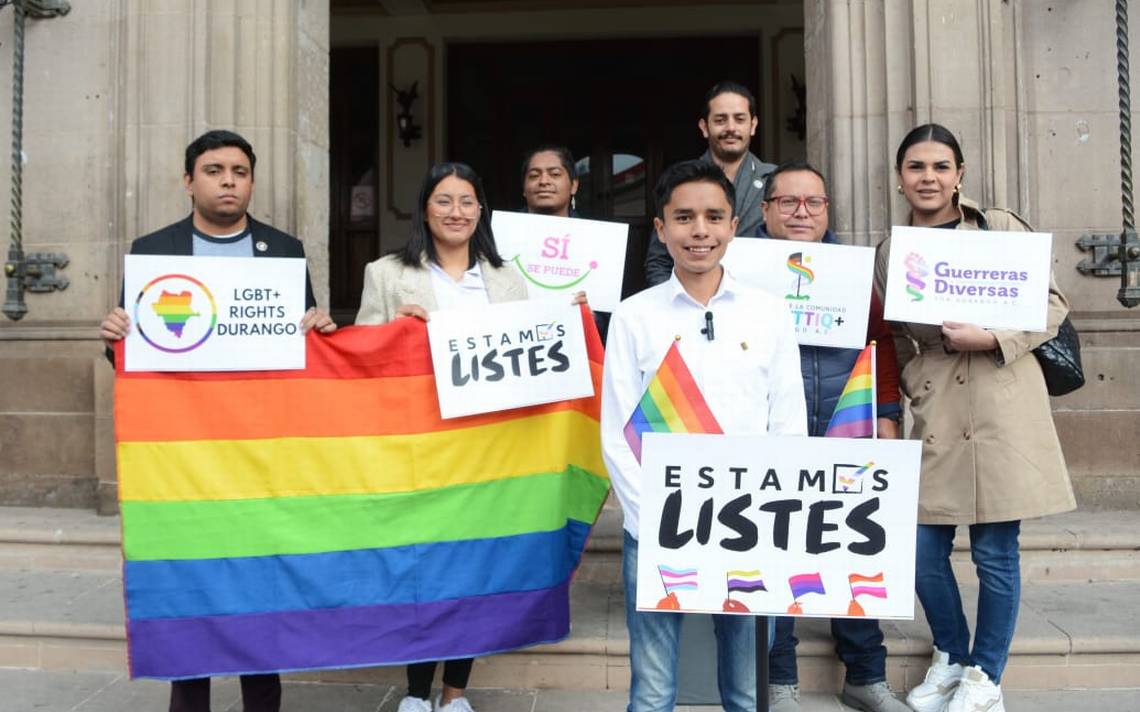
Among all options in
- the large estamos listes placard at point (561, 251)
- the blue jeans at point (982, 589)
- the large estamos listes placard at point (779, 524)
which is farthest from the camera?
the large estamos listes placard at point (561, 251)

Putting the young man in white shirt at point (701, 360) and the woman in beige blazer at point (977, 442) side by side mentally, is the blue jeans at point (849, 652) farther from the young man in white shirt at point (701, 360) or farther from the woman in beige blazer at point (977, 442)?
the young man in white shirt at point (701, 360)

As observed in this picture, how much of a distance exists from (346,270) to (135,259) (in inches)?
312

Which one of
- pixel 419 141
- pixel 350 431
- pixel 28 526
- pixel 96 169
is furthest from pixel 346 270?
pixel 350 431

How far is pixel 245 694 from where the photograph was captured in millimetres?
3525

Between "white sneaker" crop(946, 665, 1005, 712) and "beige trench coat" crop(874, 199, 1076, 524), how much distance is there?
582 mm

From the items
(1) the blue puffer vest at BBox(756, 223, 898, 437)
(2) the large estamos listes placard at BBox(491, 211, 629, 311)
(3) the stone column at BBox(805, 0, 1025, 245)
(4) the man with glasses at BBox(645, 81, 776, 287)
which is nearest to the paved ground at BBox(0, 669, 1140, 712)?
(1) the blue puffer vest at BBox(756, 223, 898, 437)

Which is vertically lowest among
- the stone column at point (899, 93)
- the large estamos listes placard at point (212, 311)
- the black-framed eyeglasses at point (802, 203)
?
the large estamos listes placard at point (212, 311)

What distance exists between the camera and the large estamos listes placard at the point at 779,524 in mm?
2402

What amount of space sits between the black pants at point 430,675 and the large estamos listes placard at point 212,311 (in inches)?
50.2

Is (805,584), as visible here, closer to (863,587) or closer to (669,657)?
(863,587)

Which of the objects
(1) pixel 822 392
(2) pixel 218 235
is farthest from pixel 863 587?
(2) pixel 218 235

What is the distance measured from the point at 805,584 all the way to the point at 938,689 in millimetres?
1674

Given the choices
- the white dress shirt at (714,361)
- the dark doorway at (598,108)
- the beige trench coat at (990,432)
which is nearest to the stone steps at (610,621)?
the beige trench coat at (990,432)

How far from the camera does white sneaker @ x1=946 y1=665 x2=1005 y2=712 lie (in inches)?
138
